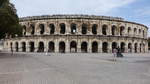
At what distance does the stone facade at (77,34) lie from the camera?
47625mm

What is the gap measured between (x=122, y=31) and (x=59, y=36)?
57.1 ft

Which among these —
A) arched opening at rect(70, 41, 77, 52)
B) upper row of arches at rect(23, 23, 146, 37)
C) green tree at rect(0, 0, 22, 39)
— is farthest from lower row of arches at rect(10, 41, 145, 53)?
green tree at rect(0, 0, 22, 39)

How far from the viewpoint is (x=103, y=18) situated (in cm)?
4909

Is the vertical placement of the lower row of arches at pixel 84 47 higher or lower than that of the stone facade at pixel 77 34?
lower

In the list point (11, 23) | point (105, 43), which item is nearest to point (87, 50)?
point (105, 43)

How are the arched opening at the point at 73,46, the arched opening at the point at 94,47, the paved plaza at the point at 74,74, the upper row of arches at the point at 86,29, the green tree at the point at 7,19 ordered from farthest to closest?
the arched opening at the point at 94,47, the arched opening at the point at 73,46, the upper row of arches at the point at 86,29, the green tree at the point at 7,19, the paved plaza at the point at 74,74

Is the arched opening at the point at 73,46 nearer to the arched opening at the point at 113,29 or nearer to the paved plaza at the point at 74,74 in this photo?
the arched opening at the point at 113,29

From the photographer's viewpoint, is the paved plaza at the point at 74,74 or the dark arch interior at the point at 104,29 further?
the dark arch interior at the point at 104,29

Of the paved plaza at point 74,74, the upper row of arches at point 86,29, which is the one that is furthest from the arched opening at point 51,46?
the paved plaza at point 74,74

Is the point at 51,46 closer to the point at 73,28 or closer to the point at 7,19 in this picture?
the point at 73,28

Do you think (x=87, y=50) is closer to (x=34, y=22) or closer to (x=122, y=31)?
(x=122, y=31)

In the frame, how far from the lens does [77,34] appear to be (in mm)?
47344

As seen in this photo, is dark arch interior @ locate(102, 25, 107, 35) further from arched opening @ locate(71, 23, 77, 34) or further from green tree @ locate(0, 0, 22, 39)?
green tree @ locate(0, 0, 22, 39)

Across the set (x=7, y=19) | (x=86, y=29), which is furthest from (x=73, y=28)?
(x=7, y=19)
